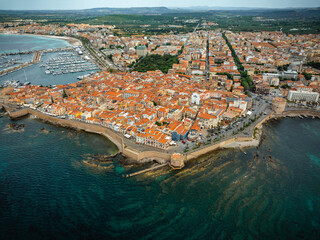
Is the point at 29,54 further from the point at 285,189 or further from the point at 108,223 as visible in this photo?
the point at 285,189

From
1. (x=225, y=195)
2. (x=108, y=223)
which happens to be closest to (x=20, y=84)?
(x=108, y=223)

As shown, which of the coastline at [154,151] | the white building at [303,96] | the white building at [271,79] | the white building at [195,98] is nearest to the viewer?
the coastline at [154,151]

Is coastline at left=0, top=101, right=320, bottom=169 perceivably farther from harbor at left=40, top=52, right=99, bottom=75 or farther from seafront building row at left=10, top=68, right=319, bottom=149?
harbor at left=40, top=52, right=99, bottom=75

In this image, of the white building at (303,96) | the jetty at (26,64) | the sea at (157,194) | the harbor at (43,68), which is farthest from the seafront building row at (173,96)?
the jetty at (26,64)

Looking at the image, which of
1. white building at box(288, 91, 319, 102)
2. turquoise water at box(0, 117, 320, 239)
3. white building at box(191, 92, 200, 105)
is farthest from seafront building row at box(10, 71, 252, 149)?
white building at box(288, 91, 319, 102)

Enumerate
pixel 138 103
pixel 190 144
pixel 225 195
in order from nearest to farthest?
pixel 225 195 → pixel 190 144 → pixel 138 103

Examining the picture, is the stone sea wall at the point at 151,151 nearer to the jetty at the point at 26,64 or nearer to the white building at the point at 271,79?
the white building at the point at 271,79

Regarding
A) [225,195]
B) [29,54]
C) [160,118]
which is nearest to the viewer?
[225,195]
